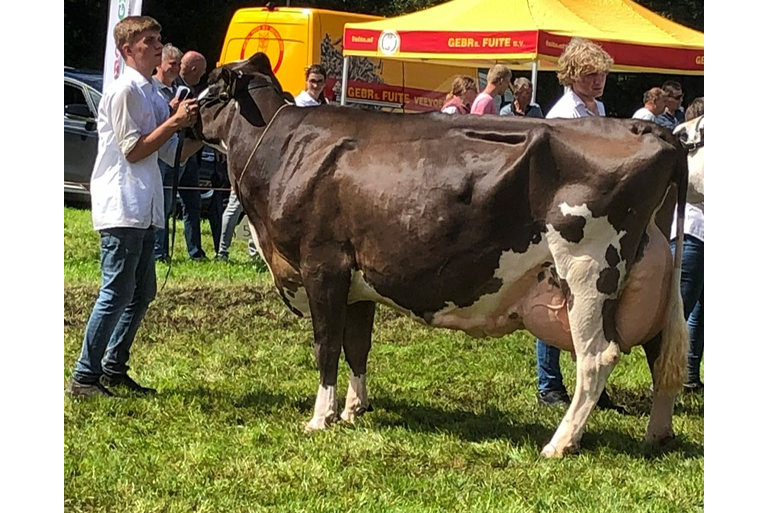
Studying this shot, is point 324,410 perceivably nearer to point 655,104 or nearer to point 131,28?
point 131,28

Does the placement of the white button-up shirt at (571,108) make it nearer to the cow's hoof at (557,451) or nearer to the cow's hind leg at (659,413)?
the cow's hind leg at (659,413)

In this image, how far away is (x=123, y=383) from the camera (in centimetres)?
639

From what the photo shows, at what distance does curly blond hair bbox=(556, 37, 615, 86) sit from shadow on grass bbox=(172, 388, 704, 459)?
74.3 inches

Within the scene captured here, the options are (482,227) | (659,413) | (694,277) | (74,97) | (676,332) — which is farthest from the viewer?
(74,97)

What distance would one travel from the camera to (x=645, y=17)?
1330cm

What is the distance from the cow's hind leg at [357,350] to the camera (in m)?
5.91

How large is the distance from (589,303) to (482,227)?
61cm

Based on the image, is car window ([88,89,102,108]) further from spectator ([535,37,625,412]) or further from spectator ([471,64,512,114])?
spectator ([535,37,625,412])

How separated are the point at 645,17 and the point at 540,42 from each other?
2.18m

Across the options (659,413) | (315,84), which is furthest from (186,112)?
(315,84)

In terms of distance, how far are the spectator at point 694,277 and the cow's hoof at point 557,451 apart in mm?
1609

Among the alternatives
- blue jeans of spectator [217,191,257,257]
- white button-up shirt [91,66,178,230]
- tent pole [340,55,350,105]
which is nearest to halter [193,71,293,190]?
white button-up shirt [91,66,178,230]

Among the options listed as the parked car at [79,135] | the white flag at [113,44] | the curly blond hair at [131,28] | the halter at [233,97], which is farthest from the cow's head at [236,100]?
the parked car at [79,135]

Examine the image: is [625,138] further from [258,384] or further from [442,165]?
[258,384]
